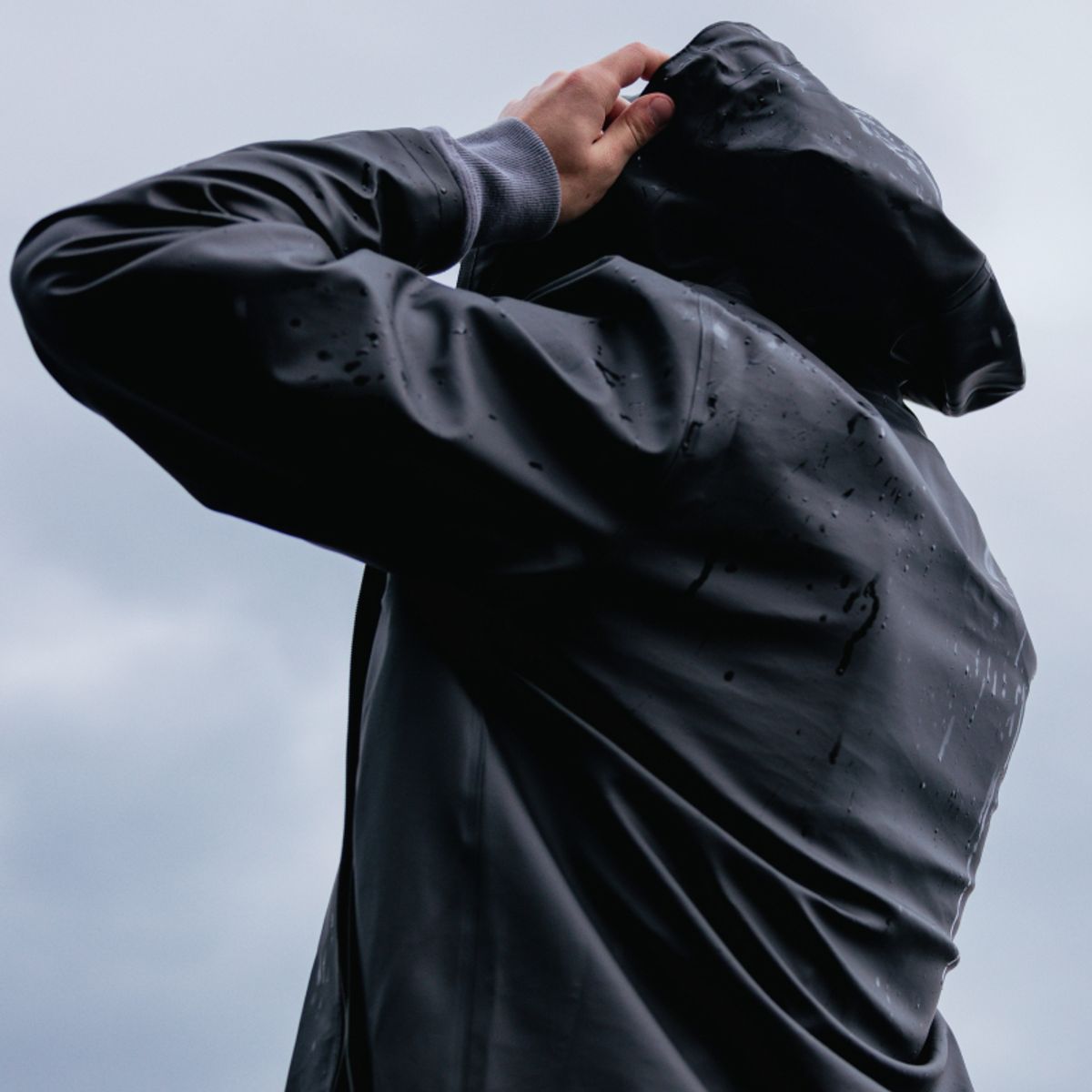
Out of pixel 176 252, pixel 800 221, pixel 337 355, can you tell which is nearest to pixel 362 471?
pixel 337 355

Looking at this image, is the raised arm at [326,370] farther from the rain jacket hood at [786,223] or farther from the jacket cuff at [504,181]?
the rain jacket hood at [786,223]

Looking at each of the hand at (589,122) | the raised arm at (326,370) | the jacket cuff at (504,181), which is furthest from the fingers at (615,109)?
the raised arm at (326,370)

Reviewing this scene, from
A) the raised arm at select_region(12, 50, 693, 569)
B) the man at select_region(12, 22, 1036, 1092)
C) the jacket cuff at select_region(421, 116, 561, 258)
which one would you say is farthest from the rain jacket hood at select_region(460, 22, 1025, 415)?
the raised arm at select_region(12, 50, 693, 569)

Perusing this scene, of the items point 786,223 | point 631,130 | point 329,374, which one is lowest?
point 329,374

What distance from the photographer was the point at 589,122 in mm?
2684

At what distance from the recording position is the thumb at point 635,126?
2.74m

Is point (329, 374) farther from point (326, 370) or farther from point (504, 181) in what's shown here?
point (504, 181)

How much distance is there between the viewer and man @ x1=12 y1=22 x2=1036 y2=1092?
2.11 m

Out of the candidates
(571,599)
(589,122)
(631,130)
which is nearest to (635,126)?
(631,130)

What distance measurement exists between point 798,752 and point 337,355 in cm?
80

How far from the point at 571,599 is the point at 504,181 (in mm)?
628

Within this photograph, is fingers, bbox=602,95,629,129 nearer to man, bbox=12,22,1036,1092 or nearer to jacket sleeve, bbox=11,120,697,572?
man, bbox=12,22,1036,1092

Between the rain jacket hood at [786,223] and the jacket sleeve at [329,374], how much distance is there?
0.51 metres

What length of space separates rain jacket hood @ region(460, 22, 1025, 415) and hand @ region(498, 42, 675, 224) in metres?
0.07
